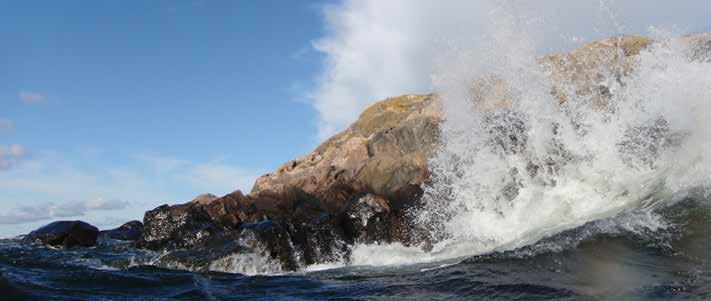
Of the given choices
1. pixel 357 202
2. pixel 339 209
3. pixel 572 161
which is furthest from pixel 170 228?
pixel 572 161

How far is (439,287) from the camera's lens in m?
6.33

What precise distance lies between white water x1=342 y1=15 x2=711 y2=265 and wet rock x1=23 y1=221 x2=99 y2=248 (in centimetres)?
1477

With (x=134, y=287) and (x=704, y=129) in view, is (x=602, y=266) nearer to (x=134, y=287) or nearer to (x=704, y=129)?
(x=704, y=129)

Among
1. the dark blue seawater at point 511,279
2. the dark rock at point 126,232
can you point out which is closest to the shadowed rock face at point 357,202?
the dark blue seawater at point 511,279

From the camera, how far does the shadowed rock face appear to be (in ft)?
34.3

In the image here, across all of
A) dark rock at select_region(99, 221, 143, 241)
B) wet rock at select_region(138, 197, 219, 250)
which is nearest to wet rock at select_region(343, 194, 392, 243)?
wet rock at select_region(138, 197, 219, 250)

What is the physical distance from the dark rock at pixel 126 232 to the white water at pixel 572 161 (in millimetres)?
20329

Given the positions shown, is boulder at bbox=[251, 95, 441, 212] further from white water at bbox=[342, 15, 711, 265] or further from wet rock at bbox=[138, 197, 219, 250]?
white water at bbox=[342, 15, 711, 265]

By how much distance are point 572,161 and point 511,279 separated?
466cm

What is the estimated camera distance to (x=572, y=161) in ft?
32.3

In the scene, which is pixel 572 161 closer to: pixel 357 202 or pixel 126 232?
pixel 357 202

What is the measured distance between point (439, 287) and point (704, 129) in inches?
213

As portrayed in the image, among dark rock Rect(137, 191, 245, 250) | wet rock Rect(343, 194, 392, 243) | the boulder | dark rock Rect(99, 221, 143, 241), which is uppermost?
the boulder

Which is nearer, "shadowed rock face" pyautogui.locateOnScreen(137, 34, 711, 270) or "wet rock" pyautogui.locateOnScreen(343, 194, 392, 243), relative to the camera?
"shadowed rock face" pyautogui.locateOnScreen(137, 34, 711, 270)
